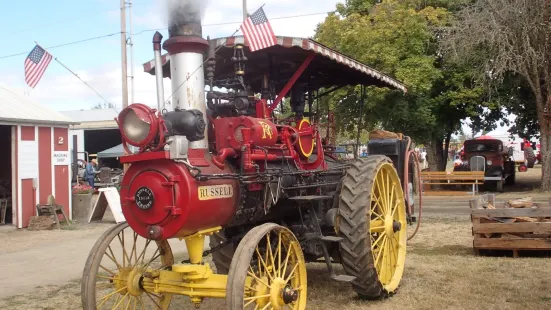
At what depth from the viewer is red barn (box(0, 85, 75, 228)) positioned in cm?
1137

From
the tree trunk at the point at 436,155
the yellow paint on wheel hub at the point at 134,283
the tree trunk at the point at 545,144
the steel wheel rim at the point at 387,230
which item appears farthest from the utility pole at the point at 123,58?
the yellow paint on wheel hub at the point at 134,283

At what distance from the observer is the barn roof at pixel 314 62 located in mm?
4664

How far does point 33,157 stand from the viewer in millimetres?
11711

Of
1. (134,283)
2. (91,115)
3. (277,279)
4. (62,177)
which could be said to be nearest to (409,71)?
(62,177)

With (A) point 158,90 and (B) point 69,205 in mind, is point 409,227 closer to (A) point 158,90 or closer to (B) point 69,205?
(A) point 158,90

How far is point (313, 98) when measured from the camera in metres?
6.38

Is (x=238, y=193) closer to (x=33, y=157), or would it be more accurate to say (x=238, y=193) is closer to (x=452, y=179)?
(x=33, y=157)

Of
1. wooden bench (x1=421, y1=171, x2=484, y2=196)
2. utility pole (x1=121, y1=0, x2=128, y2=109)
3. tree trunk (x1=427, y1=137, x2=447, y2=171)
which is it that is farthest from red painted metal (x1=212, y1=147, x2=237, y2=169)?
tree trunk (x1=427, y1=137, x2=447, y2=171)

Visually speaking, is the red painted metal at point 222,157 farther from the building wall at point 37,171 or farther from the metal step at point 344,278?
the building wall at point 37,171

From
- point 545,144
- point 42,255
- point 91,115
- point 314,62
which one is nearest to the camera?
point 314,62

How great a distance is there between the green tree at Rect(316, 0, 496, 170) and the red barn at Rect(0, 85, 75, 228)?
8.27 m

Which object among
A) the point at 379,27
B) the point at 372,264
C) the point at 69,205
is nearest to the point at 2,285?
the point at 372,264

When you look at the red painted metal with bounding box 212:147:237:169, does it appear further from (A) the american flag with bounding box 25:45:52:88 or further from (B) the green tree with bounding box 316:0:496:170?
(B) the green tree with bounding box 316:0:496:170

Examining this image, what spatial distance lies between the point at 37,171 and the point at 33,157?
313 millimetres
